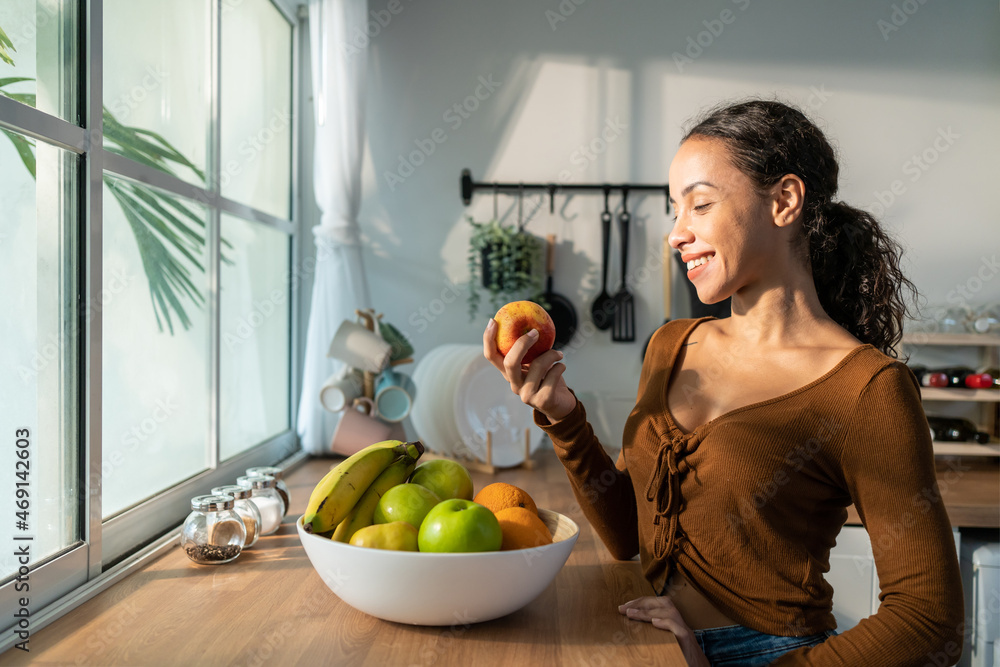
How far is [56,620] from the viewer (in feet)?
2.74

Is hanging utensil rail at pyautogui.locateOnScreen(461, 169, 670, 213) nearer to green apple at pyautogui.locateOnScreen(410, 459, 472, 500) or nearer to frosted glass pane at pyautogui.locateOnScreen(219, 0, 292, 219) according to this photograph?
frosted glass pane at pyautogui.locateOnScreen(219, 0, 292, 219)

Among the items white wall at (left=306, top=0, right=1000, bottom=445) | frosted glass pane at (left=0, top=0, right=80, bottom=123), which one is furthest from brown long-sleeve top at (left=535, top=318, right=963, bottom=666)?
white wall at (left=306, top=0, right=1000, bottom=445)

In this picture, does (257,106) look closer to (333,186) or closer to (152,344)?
(333,186)

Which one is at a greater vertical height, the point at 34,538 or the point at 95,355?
the point at 95,355

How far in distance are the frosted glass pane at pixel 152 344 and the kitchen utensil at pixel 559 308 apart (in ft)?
3.43

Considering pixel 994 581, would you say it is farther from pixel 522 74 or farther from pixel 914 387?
pixel 522 74

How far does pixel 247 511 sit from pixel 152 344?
1.36ft

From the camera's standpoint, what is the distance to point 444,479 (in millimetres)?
888

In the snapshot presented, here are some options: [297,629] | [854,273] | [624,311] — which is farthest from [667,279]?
[297,629]

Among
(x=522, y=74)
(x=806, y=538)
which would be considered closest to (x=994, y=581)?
(x=806, y=538)

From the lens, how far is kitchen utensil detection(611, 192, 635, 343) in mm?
2168

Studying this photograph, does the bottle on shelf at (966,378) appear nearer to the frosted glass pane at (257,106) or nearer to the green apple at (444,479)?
the green apple at (444,479)

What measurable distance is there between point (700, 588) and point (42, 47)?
1139 mm

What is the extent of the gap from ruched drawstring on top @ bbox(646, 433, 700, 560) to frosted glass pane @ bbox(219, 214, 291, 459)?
110 centimetres
